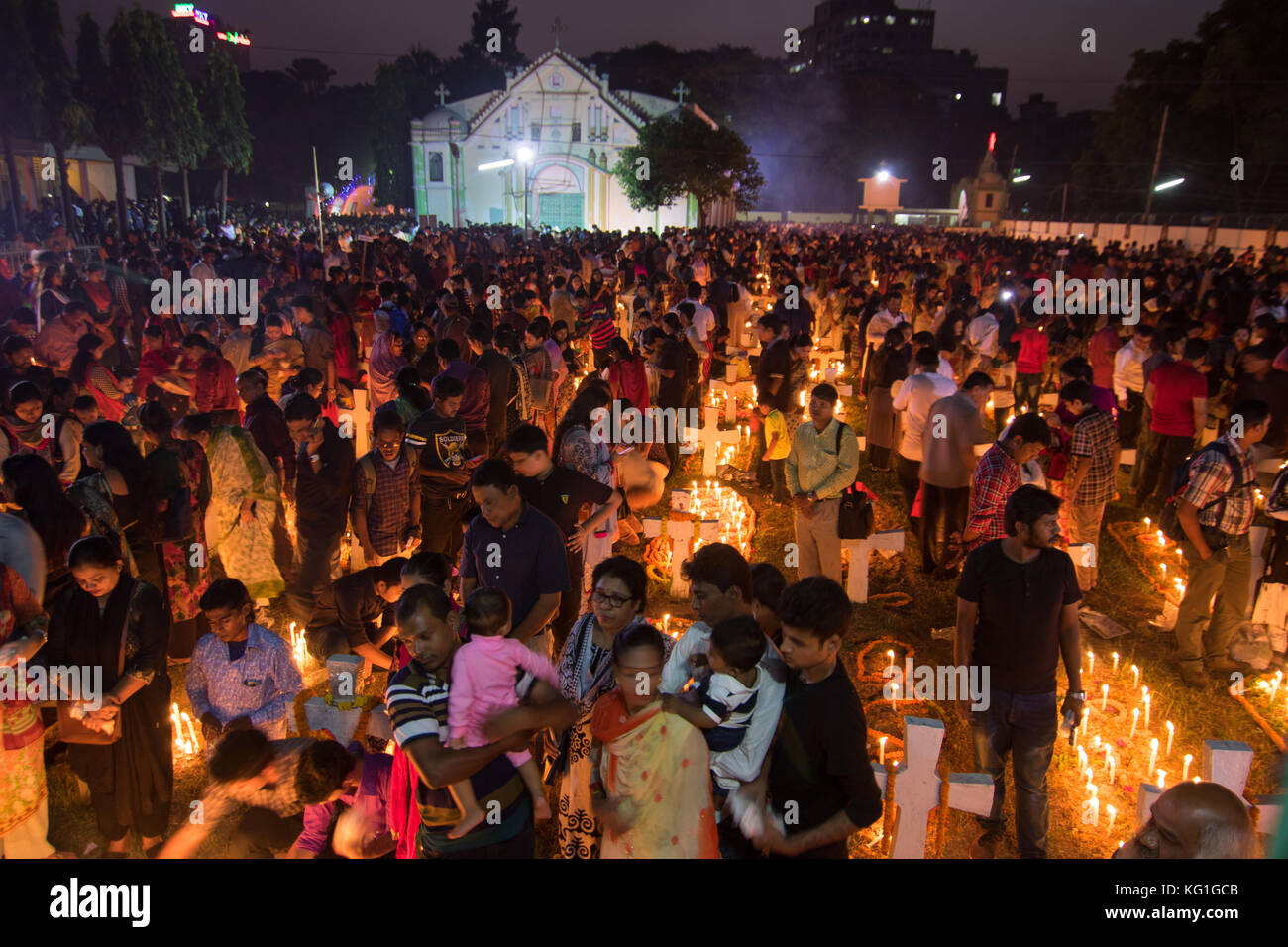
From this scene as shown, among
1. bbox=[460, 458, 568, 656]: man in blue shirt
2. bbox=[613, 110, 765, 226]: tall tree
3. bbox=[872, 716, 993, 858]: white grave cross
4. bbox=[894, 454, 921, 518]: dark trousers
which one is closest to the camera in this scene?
bbox=[872, 716, 993, 858]: white grave cross

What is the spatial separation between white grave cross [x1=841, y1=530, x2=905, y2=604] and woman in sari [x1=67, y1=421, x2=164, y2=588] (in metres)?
4.99

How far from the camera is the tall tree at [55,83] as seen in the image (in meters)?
24.8

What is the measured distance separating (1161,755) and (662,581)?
12.5 feet

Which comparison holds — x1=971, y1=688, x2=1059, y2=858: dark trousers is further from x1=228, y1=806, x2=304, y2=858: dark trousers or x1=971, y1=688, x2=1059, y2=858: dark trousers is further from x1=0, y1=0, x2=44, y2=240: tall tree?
x1=0, y1=0, x2=44, y2=240: tall tree

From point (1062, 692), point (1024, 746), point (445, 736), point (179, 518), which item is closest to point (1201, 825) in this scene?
point (1024, 746)

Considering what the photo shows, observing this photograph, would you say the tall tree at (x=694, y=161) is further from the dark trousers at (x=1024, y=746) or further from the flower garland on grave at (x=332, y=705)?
the dark trousers at (x=1024, y=746)

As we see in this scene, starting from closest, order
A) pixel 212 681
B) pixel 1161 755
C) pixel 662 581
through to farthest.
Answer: pixel 212 681 < pixel 1161 755 < pixel 662 581

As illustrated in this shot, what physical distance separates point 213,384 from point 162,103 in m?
32.0

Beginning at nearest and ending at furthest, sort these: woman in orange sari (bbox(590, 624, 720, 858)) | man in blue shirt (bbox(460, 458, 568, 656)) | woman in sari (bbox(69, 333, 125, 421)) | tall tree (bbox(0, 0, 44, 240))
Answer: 1. woman in orange sari (bbox(590, 624, 720, 858))
2. man in blue shirt (bbox(460, 458, 568, 656))
3. woman in sari (bbox(69, 333, 125, 421))
4. tall tree (bbox(0, 0, 44, 240))

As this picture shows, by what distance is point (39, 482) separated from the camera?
4.79 m

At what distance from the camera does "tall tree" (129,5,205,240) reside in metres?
31.2

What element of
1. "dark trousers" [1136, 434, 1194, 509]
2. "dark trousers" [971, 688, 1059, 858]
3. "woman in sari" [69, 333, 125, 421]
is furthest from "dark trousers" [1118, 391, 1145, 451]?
"woman in sari" [69, 333, 125, 421]
